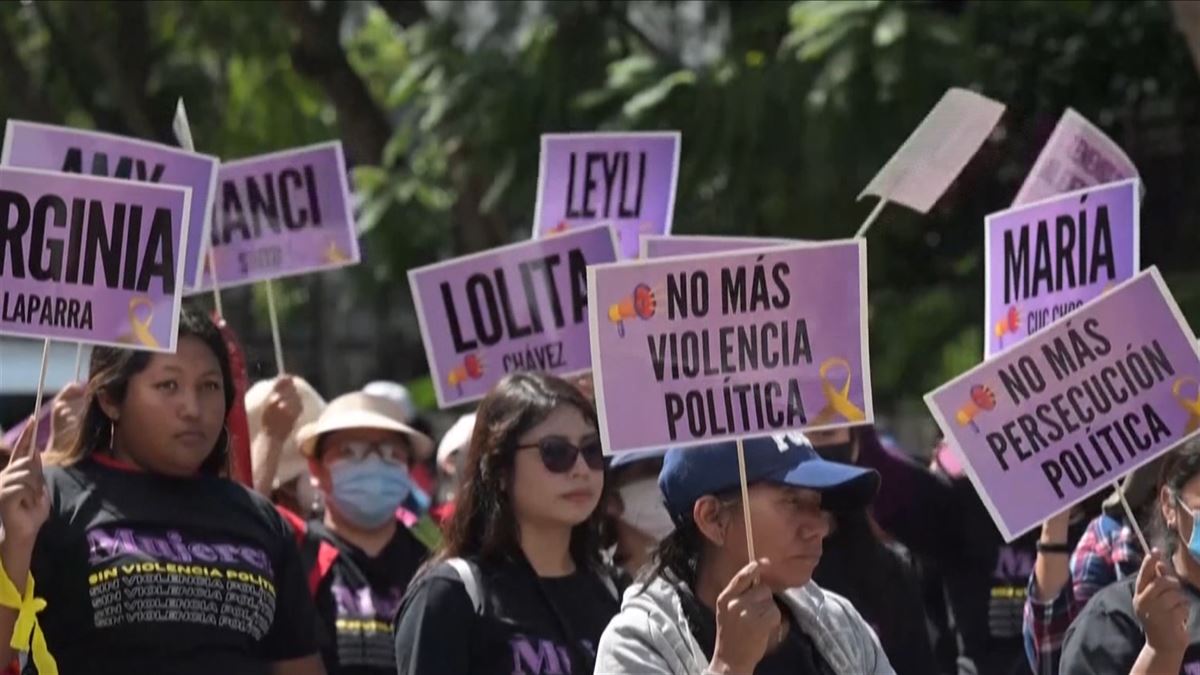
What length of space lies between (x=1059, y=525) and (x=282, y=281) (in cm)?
1093

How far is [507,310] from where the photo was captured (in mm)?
7816

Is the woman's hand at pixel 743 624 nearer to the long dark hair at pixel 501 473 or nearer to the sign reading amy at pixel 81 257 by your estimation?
the long dark hair at pixel 501 473

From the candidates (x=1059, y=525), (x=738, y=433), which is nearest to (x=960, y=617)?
(x=1059, y=525)

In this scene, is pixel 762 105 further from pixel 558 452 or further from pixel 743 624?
pixel 743 624

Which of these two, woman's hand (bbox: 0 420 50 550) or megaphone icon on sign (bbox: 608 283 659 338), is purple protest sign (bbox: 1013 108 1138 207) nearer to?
megaphone icon on sign (bbox: 608 283 659 338)

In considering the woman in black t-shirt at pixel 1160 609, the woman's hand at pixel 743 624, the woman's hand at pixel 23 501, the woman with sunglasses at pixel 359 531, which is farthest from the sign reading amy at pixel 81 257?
the woman in black t-shirt at pixel 1160 609

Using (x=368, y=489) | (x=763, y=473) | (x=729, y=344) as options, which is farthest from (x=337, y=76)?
(x=763, y=473)

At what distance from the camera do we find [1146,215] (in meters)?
13.1

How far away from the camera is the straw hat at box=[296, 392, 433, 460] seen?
25.3 ft

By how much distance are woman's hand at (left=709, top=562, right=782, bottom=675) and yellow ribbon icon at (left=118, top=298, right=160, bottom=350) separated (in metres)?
1.66

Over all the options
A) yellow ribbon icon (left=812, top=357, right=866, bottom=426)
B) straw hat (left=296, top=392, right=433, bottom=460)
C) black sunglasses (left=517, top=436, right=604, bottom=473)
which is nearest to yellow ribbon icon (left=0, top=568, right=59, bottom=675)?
black sunglasses (left=517, top=436, right=604, bottom=473)

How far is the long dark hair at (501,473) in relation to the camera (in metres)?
5.77

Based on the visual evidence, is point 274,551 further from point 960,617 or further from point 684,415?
point 960,617

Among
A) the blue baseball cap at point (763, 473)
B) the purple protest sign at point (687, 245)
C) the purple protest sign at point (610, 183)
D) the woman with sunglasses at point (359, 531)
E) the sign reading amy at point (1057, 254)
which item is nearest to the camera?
the blue baseball cap at point (763, 473)
